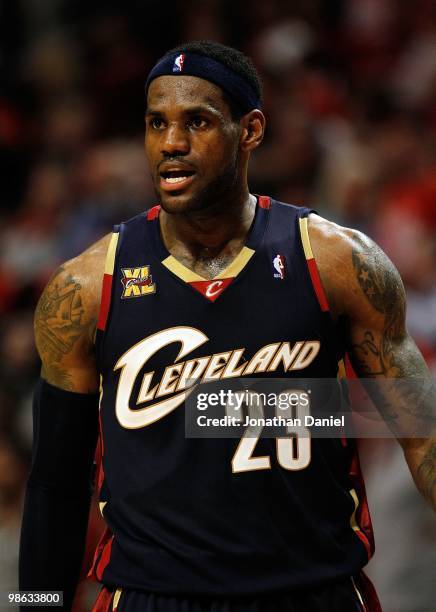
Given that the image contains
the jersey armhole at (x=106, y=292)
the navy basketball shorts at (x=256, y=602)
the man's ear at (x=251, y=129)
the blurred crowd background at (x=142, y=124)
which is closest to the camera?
the navy basketball shorts at (x=256, y=602)

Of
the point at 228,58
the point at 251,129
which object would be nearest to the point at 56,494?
the point at 251,129

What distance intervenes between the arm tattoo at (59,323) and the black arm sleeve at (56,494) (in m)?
0.09

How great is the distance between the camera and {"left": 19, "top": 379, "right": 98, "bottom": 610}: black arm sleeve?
10.3 ft

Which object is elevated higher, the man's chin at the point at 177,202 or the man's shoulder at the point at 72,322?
the man's chin at the point at 177,202

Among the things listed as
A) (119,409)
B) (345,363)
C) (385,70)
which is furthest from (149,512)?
(385,70)

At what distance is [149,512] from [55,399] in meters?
0.45

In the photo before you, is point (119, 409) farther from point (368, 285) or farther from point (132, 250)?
point (368, 285)

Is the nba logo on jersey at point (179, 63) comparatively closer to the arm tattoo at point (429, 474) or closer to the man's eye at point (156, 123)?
the man's eye at point (156, 123)

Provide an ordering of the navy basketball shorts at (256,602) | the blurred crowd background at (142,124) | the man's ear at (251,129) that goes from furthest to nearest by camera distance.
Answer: the blurred crowd background at (142,124) < the man's ear at (251,129) < the navy basketball shorts at (256,602)

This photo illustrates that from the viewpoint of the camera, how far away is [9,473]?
483 centimetres

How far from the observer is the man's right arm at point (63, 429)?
3.02m

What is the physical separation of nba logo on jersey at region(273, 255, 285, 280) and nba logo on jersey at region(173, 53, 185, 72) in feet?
1.97

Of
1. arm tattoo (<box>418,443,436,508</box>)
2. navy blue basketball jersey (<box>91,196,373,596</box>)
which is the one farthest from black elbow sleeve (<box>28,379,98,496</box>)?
arm tattoo (<box>418,443,436,508</box>)
